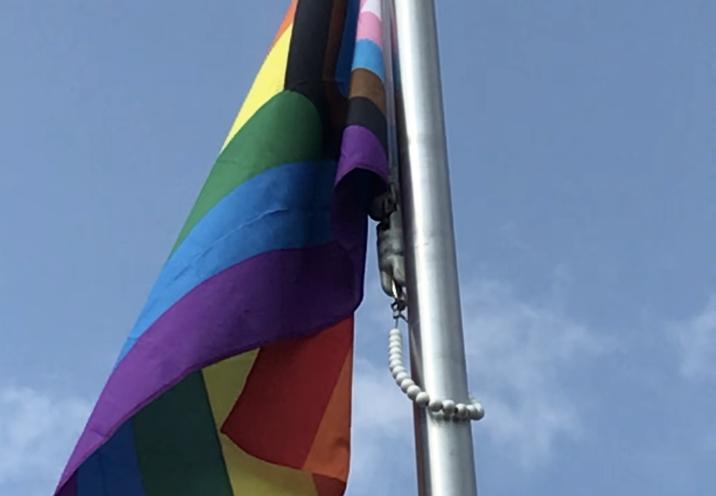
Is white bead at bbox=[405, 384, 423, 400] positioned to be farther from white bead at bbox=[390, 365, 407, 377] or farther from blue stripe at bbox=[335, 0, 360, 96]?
blue stripe at bbox=[335, 0, 360, 96]

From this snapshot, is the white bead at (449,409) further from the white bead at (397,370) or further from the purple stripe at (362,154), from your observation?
the purple stripe at (362,154)

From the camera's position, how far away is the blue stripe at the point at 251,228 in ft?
14.2

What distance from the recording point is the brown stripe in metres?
4.48

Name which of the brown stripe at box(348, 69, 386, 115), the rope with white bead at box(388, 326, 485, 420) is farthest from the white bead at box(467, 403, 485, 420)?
the brown stripe at box(348, 69, 386, 115)

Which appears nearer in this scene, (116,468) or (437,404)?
(437,404)

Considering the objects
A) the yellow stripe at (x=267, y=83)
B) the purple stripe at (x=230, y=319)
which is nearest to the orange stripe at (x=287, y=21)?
the yellow stripe at (x=267, y=83)

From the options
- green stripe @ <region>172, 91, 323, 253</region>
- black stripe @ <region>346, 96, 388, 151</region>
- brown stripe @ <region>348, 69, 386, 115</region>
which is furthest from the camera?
green stripe @ <region>172, 91, 323, 253</region>

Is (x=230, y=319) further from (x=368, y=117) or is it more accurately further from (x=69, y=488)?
(x=368, y=117)

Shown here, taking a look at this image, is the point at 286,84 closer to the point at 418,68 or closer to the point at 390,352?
the point at 418,68

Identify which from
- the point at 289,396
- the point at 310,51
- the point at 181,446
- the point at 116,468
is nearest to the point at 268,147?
the point at 310,51

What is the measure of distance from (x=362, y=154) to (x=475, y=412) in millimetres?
1076

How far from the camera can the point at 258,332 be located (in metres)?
4.14

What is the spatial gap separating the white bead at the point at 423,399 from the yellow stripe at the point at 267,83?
1.67 meters

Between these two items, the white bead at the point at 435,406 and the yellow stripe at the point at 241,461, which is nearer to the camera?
the white bead at the point at 435,406
